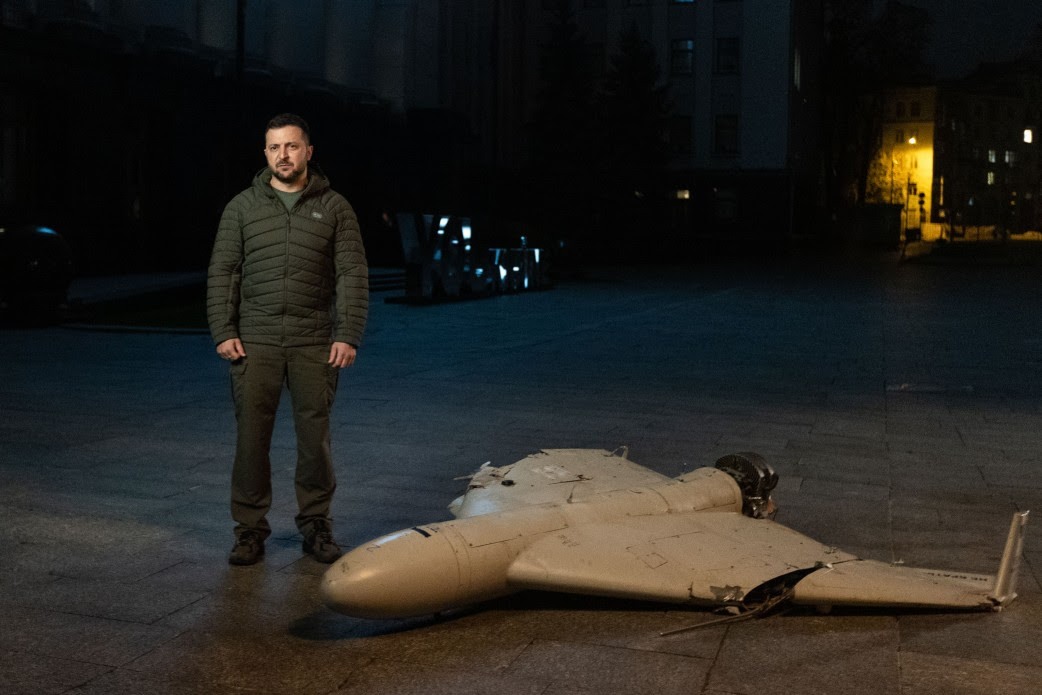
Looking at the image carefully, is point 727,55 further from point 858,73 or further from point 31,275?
point 31,275

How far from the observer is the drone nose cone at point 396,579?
14.2 feet

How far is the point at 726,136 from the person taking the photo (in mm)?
60344

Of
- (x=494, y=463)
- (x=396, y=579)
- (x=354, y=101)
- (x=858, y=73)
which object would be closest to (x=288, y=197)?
(x=396, y=579)

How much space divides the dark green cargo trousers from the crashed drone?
86 centimetres

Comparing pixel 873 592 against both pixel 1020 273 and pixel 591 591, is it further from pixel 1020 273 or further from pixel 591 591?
pixel 1020 273

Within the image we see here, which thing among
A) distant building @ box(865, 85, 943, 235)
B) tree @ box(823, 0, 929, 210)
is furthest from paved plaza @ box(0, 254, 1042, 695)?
A: distant building @ box(865, 85, 943, 235)

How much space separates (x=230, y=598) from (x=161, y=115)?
2527cm

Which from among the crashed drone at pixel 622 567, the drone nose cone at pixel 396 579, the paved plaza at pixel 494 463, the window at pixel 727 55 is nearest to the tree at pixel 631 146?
the window at pixel 727 55

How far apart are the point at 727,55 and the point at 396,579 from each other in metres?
58.5

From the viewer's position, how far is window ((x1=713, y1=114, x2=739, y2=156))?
60125 mm

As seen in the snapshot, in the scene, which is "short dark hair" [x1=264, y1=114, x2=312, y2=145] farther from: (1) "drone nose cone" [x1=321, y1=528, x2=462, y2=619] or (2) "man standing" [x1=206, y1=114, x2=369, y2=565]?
(1) "drone nose cone" [x1=321, y1=528, x2=462, y2=619]

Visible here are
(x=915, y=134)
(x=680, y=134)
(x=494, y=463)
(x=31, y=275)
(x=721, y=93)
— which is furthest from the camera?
Result: (x=915, y=134)

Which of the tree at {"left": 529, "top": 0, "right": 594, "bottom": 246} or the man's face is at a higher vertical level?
the tree at {"left": 529, "top": 0, "right": 594, "bottom": 246}

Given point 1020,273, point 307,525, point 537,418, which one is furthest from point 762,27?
point 307,525
